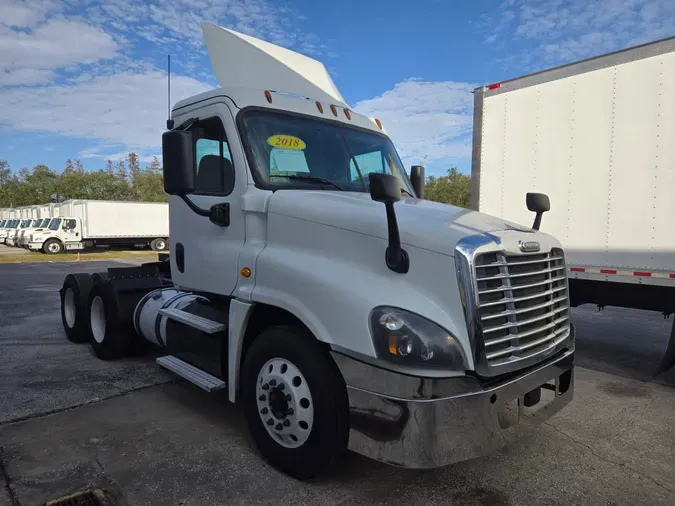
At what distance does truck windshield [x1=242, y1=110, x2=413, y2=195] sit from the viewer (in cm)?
369

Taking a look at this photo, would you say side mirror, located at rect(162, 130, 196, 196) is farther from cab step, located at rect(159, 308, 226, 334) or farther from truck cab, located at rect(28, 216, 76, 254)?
truck cab, located at rect(28, 216, 76, 254)

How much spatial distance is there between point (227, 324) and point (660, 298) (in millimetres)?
4801

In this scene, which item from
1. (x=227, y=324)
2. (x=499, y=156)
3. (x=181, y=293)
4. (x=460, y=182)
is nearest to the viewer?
(x=227, y=324)

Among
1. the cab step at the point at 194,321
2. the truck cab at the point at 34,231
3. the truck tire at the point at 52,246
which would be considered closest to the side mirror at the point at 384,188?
the cab step at the point at 194,321

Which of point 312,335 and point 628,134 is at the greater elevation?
point 628,134

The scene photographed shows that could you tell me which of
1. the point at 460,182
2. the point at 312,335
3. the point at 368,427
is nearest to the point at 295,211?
the point at 312,335

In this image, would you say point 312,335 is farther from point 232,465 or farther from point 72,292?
point 72,292

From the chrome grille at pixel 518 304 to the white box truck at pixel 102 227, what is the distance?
26.4 m

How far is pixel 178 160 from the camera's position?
3.41 meters

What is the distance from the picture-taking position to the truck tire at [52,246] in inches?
1080

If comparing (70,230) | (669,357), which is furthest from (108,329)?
(70,230)

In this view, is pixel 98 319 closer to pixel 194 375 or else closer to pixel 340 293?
pixel 194 375

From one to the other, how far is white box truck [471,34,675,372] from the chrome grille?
264cm

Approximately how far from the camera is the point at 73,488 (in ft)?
10.3
